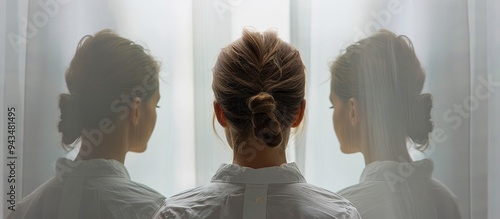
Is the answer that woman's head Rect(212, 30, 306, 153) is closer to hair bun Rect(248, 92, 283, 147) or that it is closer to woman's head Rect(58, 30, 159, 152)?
hair bun Rect(248, 92, 283, 147)

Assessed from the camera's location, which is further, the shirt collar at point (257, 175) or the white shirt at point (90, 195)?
the white shirt at point (90, 195)

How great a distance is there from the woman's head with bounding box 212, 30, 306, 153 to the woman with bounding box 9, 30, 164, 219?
279 millimetres

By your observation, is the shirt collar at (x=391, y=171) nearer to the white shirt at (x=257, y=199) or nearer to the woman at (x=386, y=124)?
the woman at (x=386, y=124)

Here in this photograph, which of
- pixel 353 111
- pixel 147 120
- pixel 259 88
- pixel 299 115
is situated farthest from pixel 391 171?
pixel 147 120

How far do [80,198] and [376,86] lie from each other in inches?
26.4

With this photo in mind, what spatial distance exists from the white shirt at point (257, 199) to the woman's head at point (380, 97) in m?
0.28

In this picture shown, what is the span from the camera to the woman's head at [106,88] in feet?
4.42

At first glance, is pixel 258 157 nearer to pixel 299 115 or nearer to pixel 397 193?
pixel 299 115

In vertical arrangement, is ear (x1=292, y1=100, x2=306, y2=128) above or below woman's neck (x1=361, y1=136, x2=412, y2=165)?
above

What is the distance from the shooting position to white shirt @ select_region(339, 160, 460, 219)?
54.2 inches

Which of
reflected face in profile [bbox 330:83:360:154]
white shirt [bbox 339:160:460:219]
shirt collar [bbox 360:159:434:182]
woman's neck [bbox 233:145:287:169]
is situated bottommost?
white shirt [bbox 339:160:460:219]

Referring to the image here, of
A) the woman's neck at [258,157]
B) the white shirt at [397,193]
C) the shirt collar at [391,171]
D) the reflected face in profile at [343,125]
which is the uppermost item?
the reflected face in profile at [343,125]
